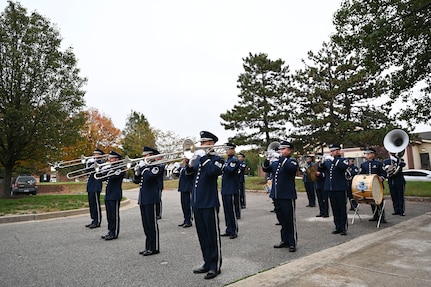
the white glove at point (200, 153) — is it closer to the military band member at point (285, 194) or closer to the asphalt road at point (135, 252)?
the asphalt road at point (135, 252)

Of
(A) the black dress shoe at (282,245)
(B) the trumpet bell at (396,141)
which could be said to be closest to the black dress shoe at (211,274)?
(A) the black dress shoe at (282,245)

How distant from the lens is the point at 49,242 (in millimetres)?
7156

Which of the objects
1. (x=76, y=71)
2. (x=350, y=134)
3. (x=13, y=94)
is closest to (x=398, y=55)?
(x=350, y=134)

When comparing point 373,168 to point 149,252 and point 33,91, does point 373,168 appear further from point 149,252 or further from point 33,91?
point 33,91

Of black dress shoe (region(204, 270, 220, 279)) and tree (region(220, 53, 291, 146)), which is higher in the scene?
tree (region(220, 53, 291, 146))

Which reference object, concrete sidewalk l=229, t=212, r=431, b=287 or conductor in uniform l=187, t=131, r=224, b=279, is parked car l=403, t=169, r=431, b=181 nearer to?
concrete sidewalk l=229, t=212, r=431, b=287

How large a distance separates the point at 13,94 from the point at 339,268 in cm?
1616

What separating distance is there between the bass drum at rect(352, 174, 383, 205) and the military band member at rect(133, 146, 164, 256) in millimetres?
4987

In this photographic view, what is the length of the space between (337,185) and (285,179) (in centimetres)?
195

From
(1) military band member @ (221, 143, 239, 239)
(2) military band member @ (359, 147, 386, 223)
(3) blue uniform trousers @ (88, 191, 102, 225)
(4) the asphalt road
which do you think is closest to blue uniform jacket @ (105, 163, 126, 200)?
(4) the asphalt road

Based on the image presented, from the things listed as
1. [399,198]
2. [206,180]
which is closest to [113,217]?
[206,180]

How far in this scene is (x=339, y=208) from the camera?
729 cm

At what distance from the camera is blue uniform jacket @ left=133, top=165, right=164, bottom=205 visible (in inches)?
243

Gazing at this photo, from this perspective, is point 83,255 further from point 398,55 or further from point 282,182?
point 398,55
